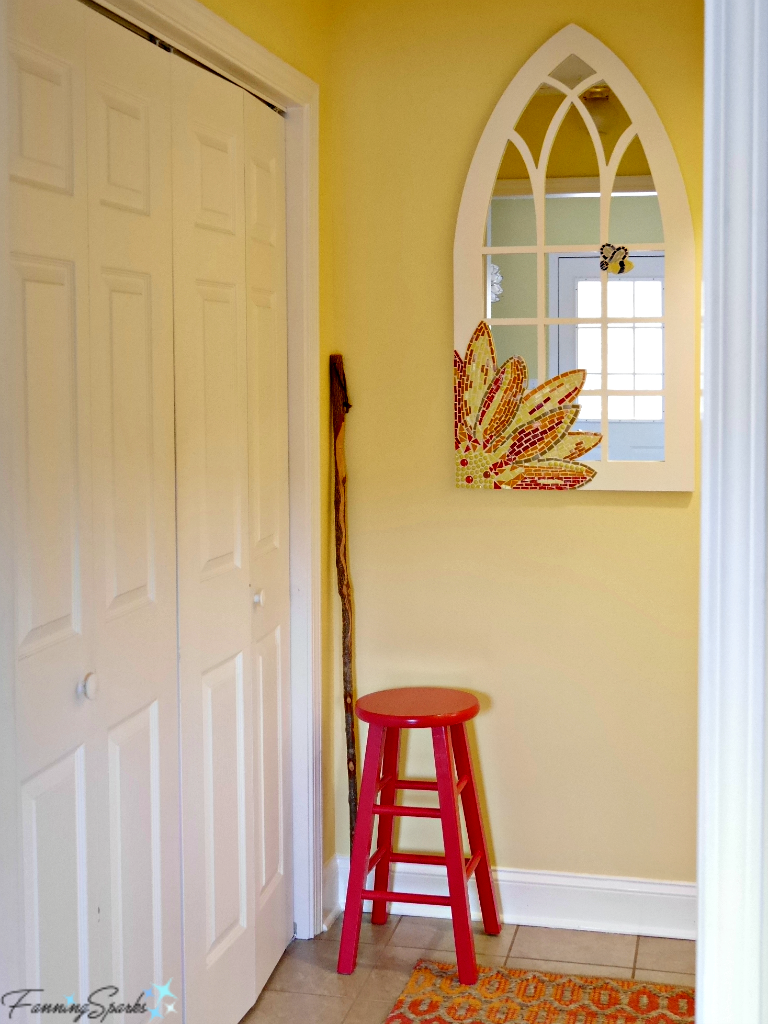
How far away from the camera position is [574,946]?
9.53 ft

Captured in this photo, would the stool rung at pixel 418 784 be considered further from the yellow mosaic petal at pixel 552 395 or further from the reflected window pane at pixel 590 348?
the reflected window pane at pixel 590 348

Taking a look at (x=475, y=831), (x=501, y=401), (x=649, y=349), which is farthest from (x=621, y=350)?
(x=475, y=831)

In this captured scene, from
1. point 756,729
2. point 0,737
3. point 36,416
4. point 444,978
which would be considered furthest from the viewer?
point 444,978

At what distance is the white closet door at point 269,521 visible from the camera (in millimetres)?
2650

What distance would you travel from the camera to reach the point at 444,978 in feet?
8.94

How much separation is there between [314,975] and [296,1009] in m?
0.17

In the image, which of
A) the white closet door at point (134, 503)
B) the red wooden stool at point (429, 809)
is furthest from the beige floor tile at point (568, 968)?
the white closet door at point (134, 503)

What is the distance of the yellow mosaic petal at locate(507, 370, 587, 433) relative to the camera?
9.62 feet

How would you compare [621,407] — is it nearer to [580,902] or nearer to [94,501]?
[580,902]

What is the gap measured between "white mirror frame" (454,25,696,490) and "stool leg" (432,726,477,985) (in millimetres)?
814

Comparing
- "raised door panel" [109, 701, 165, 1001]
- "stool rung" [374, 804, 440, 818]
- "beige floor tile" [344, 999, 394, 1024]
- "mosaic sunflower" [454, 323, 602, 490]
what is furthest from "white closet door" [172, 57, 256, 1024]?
"mosaic sunflower" [454, 323, 602, 490]

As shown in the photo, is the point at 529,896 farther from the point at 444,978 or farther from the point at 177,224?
the point at 177,224

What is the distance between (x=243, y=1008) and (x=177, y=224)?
178 cm

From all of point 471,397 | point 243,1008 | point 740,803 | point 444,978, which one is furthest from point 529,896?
point 740,803
